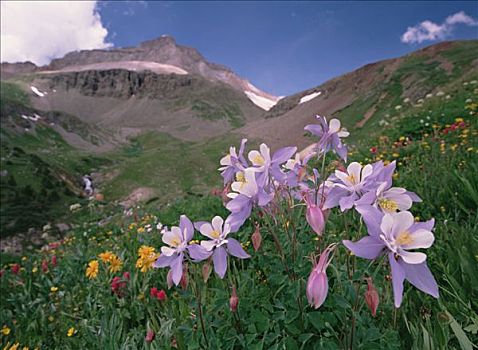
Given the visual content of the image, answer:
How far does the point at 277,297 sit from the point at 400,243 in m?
0.94

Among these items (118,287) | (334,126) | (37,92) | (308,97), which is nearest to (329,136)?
(334,126)

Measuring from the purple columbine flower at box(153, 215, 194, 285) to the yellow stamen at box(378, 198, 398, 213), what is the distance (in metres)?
0.79

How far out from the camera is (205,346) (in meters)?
1.63

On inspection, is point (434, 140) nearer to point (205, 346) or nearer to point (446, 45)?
point (205, 346)

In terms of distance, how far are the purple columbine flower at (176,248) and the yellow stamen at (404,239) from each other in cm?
82

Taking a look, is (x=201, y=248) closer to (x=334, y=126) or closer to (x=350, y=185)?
(x=350, y=185)

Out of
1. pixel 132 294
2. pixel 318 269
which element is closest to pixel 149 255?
pixel 132 294

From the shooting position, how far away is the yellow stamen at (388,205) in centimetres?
121

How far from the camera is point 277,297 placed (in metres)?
1.78

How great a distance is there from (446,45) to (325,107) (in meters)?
15.7

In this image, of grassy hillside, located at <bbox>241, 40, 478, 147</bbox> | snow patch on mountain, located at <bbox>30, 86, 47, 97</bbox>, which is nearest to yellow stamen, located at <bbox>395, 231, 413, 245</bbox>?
grassy hillside, located at <bbox>241, 40, 478, 147</bbox>

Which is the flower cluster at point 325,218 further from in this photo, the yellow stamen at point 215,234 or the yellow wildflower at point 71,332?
the yellow wildflower at point 71,332

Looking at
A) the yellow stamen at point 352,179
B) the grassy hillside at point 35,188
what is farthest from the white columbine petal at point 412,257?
the grassy hillside at point 35,188

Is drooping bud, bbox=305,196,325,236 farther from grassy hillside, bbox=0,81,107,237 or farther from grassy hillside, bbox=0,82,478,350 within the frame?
grassy hillside, bbox=0,81,107,237
